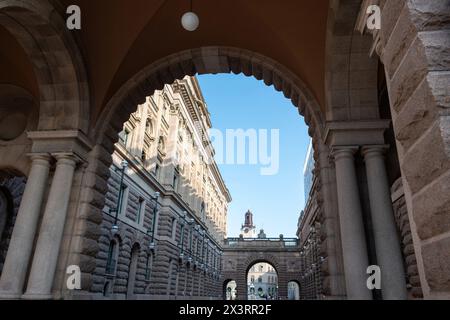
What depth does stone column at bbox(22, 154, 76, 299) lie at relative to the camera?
631 cm

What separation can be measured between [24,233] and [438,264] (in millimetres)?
7032

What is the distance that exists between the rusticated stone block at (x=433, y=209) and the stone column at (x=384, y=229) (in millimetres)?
3658

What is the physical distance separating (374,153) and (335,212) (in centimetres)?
133

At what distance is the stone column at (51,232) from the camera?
20.7ft

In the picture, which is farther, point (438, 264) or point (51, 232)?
point (51, 232)

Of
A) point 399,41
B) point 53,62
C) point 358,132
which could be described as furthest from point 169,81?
point 399,41

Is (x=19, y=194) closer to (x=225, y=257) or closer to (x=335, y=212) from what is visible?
(x=335, y=212)

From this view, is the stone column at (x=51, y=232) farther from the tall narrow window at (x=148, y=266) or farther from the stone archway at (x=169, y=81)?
the tall narrow window at (x=148, y=266)

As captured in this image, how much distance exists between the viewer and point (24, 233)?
663cm

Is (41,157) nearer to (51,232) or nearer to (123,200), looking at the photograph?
(51,232)

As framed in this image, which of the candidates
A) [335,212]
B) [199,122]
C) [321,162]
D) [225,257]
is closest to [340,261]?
[335,212]

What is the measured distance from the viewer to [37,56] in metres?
7.09
